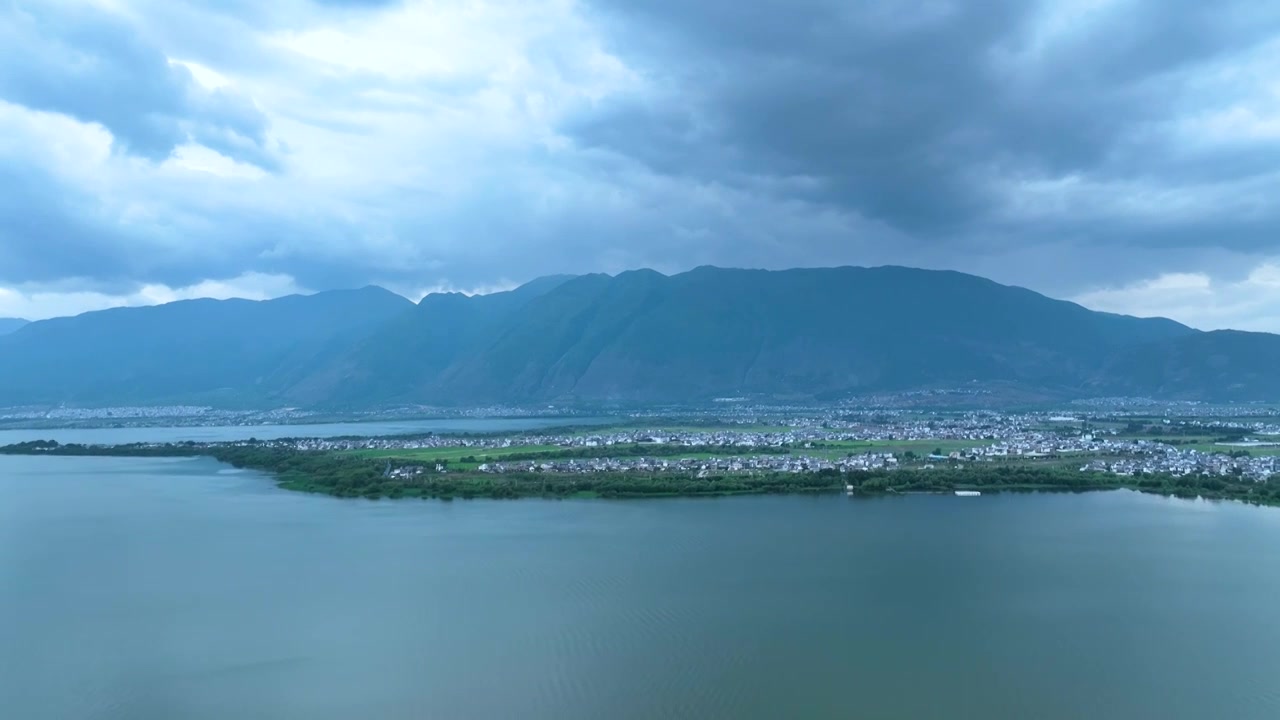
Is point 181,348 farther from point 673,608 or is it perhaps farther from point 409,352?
point 673,608

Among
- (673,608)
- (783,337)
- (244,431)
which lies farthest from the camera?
(783,337)

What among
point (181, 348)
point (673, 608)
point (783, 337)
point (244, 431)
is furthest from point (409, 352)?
point (673, 608)

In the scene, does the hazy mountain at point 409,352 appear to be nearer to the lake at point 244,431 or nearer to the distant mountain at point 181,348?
the distant mountain at point 181,348

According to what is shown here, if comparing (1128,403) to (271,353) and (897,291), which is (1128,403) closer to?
(897,291)

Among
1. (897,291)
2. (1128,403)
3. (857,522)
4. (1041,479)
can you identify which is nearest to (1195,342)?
(1128,403)

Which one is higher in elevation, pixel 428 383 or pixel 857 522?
pixel 428 383

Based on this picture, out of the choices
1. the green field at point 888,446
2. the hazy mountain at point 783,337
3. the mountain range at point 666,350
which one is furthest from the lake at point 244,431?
the hazy mountain at point 783,337

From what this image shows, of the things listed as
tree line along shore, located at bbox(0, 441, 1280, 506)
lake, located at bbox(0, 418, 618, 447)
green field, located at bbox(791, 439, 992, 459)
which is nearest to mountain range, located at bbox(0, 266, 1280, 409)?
lake, located at bbox(0, 418, 618, 447)
